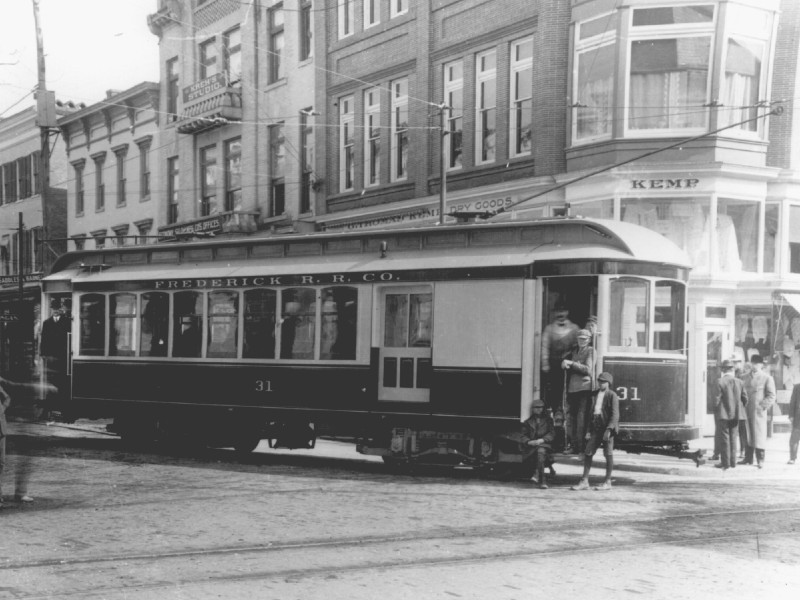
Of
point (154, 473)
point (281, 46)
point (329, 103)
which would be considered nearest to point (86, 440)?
point (154, 473)

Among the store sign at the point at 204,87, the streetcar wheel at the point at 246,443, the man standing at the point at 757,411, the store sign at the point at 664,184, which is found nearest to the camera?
the man standing at the point at 757,411

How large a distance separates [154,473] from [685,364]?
278 inches

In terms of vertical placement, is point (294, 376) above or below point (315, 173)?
below

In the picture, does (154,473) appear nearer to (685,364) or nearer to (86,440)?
(86,440)

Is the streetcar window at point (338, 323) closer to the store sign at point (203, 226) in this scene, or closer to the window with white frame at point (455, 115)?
the window with white frame at point (455, 115)

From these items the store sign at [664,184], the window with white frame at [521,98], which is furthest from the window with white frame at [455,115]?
the store sign at [664,184]

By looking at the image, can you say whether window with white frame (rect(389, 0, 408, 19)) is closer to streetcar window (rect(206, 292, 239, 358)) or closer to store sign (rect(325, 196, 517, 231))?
store sign (rect(325, 196, 517, 231))

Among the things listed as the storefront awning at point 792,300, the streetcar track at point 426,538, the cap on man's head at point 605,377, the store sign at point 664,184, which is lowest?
the streetcar track at point 426,538

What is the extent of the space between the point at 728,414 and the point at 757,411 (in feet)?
2.47

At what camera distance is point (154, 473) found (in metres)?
13.4

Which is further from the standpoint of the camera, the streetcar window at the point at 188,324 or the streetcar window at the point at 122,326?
the streetcar window at the point at 122,326

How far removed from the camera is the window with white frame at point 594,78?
1967 centimetres

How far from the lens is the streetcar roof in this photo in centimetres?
1284

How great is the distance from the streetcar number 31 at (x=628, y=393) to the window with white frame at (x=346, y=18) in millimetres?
17577
